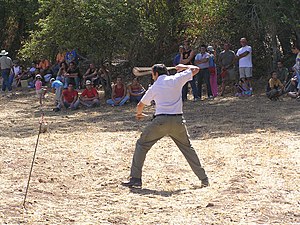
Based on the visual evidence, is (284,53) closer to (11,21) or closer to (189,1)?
(189,1)

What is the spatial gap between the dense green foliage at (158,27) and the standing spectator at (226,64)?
1367mm

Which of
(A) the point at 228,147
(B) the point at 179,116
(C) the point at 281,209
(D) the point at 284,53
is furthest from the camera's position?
(D) the point at 284,53

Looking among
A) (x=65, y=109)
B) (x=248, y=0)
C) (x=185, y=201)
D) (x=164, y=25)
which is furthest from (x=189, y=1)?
(x=185, y=201)

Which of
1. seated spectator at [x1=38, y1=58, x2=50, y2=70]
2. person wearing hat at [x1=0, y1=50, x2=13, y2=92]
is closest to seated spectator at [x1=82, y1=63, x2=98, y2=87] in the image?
seated spectator at [x1=38, y1=58, x2=50, y2=70]

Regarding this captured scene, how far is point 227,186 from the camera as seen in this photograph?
859 cm

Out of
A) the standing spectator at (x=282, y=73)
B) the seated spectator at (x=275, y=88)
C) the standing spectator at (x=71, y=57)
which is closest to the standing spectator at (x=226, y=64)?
the standing spectator at (x=282, y=73)

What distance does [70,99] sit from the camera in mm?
19078

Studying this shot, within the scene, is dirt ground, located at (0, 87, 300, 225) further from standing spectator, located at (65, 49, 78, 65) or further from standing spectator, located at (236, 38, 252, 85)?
standing spectator, located at (65, 49, 78, 65)

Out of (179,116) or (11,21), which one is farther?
(11,21)

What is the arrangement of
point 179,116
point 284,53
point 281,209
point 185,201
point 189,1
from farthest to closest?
point 189,1 → point 284,53 → point 179,116 → point 185,201 → point 281,209

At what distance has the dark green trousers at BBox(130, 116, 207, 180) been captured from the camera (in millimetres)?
8469

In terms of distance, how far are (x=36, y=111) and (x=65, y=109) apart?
3.09ft

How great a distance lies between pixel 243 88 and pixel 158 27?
515cm

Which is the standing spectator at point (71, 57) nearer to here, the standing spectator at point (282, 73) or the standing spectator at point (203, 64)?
the standing spectator at point (203, 64)
